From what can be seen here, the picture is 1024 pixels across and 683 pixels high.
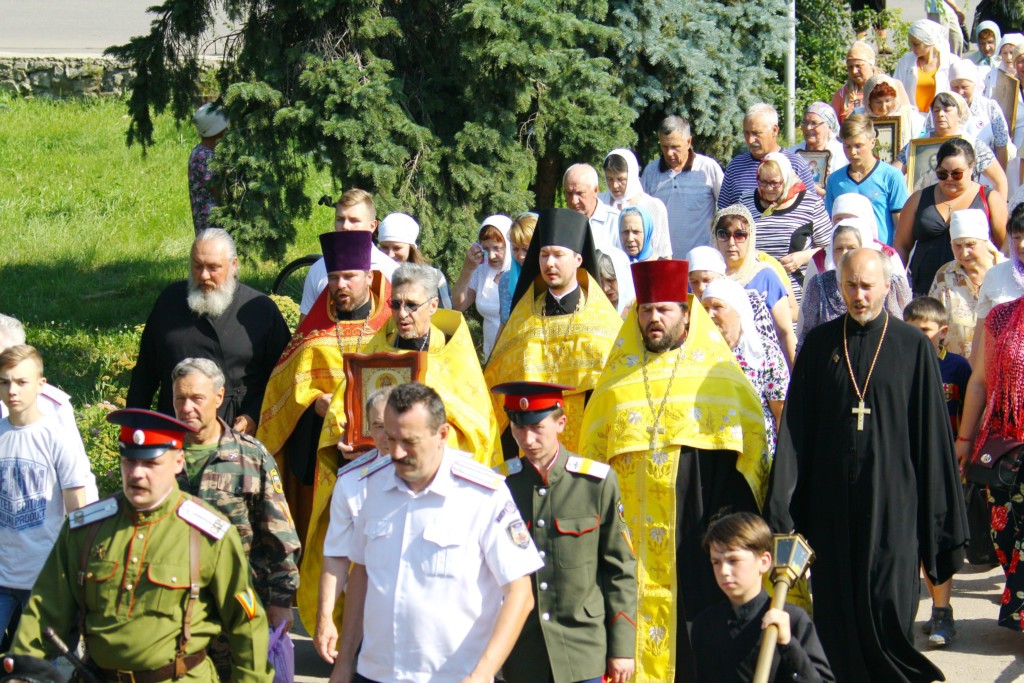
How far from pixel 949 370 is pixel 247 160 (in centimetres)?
512

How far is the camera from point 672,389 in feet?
22.1

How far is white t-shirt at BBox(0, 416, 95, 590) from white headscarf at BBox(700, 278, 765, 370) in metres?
3.11

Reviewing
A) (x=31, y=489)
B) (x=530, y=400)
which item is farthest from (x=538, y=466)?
(x=31, y=489)

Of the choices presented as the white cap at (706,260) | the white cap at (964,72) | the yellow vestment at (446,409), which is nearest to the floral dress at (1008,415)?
the white cap at (706,260)

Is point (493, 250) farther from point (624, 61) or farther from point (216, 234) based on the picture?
point (624, 61)

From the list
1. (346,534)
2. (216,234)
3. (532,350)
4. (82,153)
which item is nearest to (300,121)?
(216,234)

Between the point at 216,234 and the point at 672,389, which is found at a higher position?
the point at 216,234

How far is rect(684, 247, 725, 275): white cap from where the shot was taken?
25.9 ft

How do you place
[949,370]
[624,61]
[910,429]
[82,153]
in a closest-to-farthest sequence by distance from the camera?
1. [910,429]
2. [949,370]
3. [624,61]
4. [82,153]

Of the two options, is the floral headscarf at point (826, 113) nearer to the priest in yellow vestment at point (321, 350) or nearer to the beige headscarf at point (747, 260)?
the beige headscarf at point (747, 260)

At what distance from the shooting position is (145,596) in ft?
17.4

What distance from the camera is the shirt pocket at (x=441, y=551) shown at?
16.9ft

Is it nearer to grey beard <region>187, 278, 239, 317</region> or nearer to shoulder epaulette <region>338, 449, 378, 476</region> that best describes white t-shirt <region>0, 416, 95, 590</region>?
grey beard <region>187, 278, 239, 317</region>

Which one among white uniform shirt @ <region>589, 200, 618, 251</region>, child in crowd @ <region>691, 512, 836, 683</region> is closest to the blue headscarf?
white uniform shirt @ <region>589, 200, 618, 251</region>
